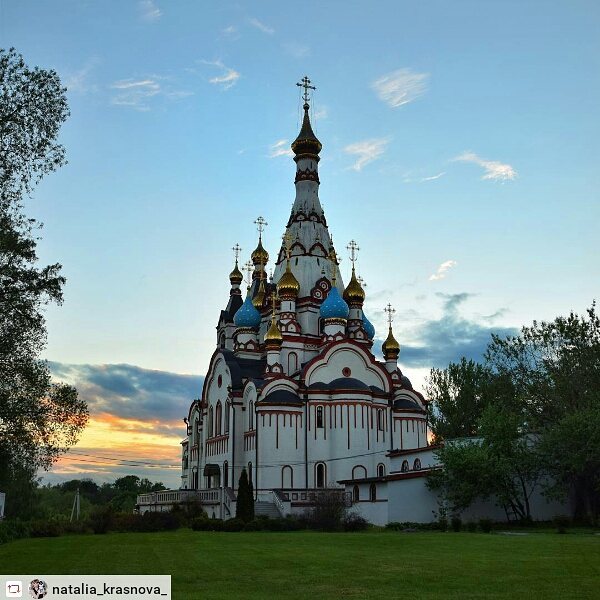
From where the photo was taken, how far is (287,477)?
45.2m

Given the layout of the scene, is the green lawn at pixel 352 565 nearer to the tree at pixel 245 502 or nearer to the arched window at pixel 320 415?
the tree at pixel 245 502

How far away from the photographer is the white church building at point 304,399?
44938 millimetres

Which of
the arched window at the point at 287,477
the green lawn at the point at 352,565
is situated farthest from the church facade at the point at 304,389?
the green lawn at the point at 352,565

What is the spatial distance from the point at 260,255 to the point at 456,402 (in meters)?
20.3

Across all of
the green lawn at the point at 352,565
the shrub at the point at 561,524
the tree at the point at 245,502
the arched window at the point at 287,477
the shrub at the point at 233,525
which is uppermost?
the arched window at the point at 287,477

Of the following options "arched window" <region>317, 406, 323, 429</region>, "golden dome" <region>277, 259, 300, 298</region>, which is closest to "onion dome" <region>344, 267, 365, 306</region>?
"golden dome" <region>277, 259, 300, 298</region>

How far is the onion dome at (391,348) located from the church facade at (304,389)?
72mm

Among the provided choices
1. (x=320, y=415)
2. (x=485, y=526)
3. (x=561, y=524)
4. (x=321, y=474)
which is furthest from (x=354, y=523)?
(x=320, y=415)

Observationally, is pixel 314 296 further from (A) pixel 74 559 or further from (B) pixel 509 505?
(A) pixel 74 559

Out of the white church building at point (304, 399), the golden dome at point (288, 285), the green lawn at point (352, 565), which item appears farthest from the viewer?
the golden dome at point (288, 285)

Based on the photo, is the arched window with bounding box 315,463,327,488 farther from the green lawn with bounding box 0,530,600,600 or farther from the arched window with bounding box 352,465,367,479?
the green lawn with bounding box 0,530,600,600

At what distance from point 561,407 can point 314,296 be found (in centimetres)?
2112

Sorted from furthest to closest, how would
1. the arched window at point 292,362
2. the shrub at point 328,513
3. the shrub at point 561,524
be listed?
the arched window at point 292,362 < the shrub at point 328,513 < the shrub at point 561,524

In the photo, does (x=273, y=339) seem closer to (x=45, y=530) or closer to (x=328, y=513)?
(x=328, y=513)
